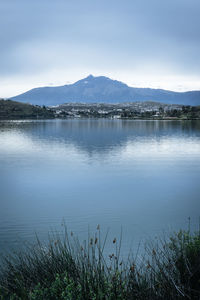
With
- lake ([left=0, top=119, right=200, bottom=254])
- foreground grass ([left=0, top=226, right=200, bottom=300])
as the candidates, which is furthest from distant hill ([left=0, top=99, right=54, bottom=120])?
foreground grass ([left=0, top=226, right=200, bottom=300])

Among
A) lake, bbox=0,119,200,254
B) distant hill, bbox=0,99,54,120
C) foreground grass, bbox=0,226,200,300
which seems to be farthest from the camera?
distant hill, bbox=0,99,54,120

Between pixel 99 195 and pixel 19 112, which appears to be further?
pixel 19 112

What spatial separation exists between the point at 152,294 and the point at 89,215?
6112 mm

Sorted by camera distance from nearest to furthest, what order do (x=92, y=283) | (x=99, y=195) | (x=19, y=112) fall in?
(x=92, y=283) < (x=99, y=195) < (x=19, y=112)

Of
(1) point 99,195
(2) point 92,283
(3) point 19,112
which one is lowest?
(1) point 99,195

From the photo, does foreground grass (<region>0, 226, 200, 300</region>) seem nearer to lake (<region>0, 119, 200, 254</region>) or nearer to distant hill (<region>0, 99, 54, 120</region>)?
lake (<region>0, 119, 200, 254</region>)

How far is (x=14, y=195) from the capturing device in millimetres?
12211

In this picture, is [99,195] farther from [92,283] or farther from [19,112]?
[19,112]

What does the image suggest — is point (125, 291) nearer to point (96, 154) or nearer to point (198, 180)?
point (198, 180)

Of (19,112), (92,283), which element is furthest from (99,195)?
(19,112)

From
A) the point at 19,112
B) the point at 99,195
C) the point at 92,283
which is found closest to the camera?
the point at 92,283

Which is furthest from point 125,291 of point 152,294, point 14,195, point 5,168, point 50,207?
point 5,168

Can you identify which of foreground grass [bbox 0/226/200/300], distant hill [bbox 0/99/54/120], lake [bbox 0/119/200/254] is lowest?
lake [bbox 0/119/200/254]

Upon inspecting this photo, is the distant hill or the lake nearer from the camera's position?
the lake
